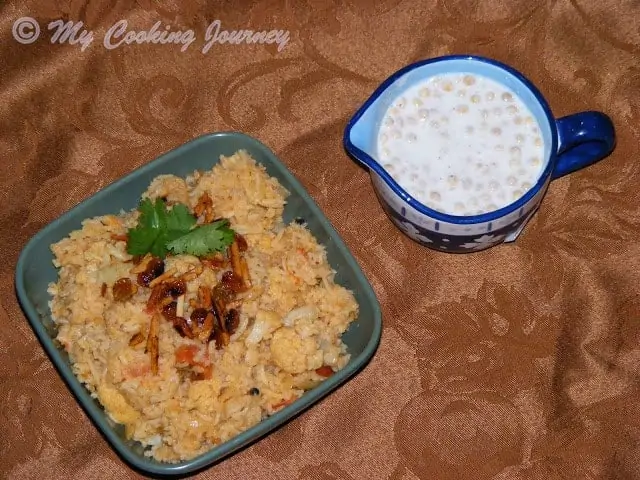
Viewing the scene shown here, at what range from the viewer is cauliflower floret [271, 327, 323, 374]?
1632 mm

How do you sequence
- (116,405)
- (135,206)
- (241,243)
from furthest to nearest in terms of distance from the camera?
1. (135,206)
2. (241,243)
3. (116,405)

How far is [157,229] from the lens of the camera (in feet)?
5.61

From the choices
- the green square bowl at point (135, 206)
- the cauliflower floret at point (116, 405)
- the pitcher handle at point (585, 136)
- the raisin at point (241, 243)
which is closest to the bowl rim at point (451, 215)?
the pitcher handle at point (585, 136)

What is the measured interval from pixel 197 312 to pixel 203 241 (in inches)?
5.9

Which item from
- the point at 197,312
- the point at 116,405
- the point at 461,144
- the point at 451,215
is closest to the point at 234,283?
the point at 197,312

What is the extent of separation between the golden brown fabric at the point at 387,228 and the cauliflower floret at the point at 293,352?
0.18 metres

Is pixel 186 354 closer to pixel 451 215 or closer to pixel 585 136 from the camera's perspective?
pixel 451 215

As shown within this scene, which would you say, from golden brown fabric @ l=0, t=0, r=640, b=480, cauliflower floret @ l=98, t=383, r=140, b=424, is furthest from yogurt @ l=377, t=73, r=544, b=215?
cauliflower floret @ l=98, t=383, r=140, b=424

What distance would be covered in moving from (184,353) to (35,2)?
1055 mm

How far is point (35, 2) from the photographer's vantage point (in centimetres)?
207

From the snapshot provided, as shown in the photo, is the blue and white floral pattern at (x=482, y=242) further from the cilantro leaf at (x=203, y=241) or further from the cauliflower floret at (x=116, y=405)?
the cauliflower floret at (x=116, y=405)

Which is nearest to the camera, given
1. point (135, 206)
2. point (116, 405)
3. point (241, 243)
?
point (116, 405)

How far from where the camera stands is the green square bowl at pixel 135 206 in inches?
62.8

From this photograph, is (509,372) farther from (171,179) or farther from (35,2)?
(35,2)
